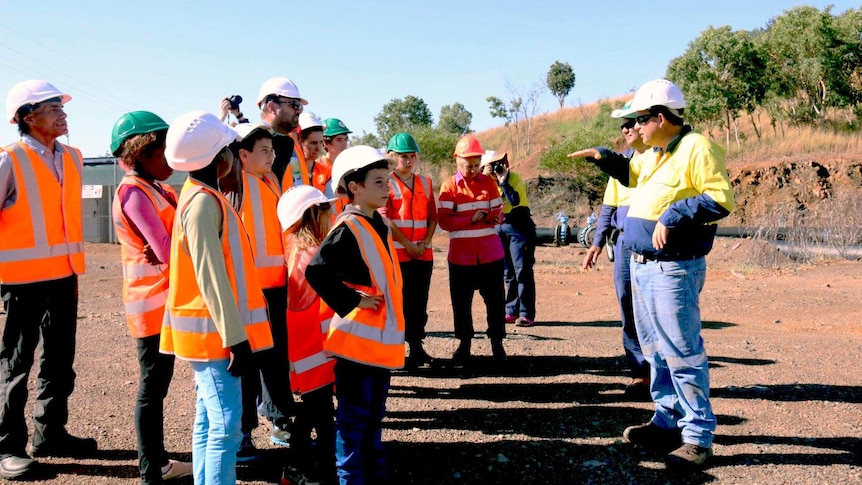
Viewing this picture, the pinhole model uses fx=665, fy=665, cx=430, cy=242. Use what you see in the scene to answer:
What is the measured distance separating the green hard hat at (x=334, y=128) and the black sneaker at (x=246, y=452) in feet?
8.64

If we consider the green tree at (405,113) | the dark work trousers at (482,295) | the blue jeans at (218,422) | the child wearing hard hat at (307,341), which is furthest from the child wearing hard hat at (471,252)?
the green tree at (405,113)

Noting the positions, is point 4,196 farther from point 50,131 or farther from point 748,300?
point 748,300

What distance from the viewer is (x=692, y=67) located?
2967 centimetres

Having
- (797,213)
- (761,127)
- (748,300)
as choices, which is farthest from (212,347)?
(761,127)

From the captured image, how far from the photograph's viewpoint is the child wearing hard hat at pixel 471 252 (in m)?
6.09

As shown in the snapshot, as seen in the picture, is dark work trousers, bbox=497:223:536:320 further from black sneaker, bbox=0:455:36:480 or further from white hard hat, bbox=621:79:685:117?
black sneaker, bbox=0:455:36:480

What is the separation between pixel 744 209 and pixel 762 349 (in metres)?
17.1

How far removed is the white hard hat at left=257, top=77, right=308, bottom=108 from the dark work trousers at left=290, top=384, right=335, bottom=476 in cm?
201

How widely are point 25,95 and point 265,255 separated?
1759 millimetres

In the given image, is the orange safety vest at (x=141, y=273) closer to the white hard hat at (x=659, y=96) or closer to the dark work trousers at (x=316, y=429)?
the dark work trousers at (x=316, y=429)

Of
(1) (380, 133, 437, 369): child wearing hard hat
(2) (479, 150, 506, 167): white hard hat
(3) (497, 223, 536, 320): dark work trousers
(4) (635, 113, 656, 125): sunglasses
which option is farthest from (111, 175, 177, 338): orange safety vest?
(3) (497, 223, 536, 320): dark work trousers

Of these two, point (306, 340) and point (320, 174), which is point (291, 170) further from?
point (306, 340)

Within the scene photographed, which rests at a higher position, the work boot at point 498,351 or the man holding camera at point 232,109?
the man holding camera at point 232,109

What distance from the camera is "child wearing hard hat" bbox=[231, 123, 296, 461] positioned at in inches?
148
